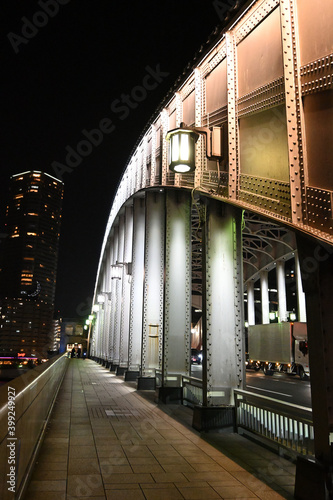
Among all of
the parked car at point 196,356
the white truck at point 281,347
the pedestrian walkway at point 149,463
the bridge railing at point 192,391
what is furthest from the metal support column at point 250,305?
the pedestrian walkway at point 149,463

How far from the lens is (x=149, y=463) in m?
6.40

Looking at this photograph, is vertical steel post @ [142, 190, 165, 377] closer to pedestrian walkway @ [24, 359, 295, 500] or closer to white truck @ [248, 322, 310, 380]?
pedestrian walkway @ [24, 359, 295, 500]

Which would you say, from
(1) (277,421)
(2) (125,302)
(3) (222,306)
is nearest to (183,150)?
(3) (222,306)

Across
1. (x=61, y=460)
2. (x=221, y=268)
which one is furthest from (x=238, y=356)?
(x=61, y=460)

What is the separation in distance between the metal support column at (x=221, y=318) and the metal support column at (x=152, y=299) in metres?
6.59

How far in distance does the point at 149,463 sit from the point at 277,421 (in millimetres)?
2453

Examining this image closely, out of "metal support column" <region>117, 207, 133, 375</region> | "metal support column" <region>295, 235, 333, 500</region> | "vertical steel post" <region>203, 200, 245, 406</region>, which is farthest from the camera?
"metal support column" <region>117, 207, 133, 375</region>

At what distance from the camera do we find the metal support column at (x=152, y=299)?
1608cm

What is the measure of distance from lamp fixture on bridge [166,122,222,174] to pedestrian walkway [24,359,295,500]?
5.50 m

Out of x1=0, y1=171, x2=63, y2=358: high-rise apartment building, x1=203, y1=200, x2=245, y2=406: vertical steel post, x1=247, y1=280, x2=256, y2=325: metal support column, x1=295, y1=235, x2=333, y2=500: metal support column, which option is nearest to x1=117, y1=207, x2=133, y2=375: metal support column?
x1=203, y1=200, x2=245, y2=406: vertical steel post

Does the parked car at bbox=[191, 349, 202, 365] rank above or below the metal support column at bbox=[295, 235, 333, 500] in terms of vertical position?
below

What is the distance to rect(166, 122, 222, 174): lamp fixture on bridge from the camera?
7594 mm

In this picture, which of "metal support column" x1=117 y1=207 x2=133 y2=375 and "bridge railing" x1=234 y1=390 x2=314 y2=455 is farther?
"metal support column" x1=117 y1=207 x2=133 y2=375

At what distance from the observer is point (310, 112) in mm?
5402
